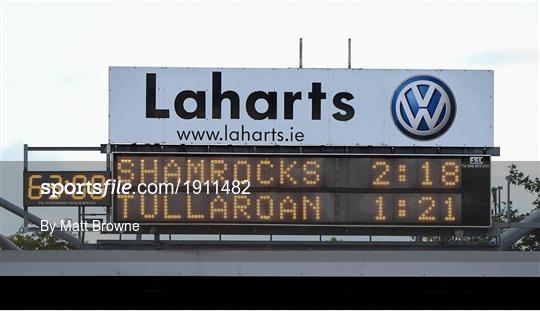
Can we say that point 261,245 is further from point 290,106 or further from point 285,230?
point 290,106

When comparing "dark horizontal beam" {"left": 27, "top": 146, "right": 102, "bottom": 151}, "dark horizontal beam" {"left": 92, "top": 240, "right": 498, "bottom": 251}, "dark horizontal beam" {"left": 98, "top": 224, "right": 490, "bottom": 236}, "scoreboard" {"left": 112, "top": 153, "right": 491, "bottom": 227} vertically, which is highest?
"dark horizontal beam" {"left": 27, "top": 146, "right": 102, "bottom": 151}

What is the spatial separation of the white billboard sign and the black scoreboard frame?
0.59 ft

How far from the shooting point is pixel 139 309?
898 inches

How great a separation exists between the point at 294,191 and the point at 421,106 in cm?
332

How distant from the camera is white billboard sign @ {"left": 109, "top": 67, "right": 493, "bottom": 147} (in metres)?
24.5

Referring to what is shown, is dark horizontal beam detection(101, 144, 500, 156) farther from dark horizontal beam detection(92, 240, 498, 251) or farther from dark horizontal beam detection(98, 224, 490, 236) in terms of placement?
dark horizontal beam detection(92, 240, 498, 251)

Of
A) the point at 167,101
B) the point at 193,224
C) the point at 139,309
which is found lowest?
the point at 139,309

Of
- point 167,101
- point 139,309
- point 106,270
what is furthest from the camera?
point 167,101

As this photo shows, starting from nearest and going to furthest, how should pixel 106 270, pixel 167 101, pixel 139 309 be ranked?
1. pixel 106 270
2. pixel 139 309
3. pixel 167 101

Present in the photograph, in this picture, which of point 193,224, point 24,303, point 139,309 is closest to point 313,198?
point 193,224

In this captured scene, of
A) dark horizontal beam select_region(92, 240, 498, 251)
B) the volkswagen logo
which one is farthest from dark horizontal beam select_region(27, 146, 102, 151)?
the volkswagen logo

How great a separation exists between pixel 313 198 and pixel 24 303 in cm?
598

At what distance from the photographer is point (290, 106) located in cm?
2466

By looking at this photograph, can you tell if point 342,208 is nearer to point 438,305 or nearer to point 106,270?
point 438,305
